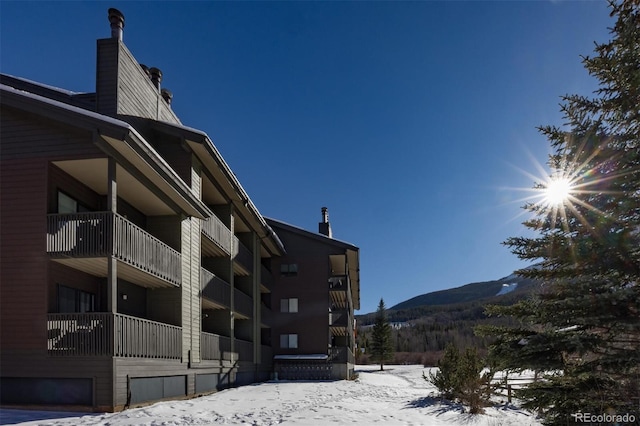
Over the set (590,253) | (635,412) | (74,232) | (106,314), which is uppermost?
(74,232)

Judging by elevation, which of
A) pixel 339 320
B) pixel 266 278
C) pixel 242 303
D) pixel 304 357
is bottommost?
pixel 304 357

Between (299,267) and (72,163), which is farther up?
(72,163)

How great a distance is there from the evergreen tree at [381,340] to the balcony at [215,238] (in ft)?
160

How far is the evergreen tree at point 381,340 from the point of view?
67438 mm

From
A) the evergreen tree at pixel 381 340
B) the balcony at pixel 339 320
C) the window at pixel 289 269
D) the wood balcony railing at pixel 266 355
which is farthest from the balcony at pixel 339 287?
the evergreen tree at pixel 381 340

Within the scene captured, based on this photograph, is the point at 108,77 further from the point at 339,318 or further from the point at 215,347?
the point at 339,318

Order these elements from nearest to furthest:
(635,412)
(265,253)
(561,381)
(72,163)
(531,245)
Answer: (635,412) < (561,381) < (531,245) < (72,163) < (265,253)

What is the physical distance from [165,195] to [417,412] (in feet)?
31.6

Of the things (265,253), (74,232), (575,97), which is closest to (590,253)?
(575,97)

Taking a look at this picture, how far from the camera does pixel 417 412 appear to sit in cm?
1341

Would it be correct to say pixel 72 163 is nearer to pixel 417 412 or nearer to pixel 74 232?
pixel 74 232

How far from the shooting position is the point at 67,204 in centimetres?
1332

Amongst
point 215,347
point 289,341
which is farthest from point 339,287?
point 215,347

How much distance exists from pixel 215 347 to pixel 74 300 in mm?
6950
